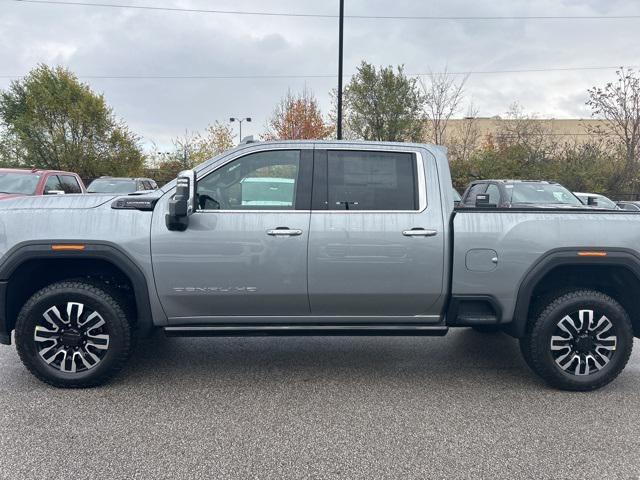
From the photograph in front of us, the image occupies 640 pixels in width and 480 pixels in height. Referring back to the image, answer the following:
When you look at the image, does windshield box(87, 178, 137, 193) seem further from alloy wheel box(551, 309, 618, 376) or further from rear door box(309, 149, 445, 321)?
alloy wheel box(551, 309, 618, 376)

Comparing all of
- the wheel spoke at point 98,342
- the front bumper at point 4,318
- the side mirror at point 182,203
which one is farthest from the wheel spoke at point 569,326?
the front bumper at point 4,318

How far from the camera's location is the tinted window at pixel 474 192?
10735 mm

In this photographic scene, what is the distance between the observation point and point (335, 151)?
3824 millimetres

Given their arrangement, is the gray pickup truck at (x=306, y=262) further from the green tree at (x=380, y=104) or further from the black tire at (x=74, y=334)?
the green tree at (x=380, y=104)

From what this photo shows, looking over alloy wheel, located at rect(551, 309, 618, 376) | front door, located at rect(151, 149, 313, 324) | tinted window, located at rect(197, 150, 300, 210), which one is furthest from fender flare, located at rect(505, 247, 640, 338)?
tinted window, located at rect(197, 150, 300, 210)

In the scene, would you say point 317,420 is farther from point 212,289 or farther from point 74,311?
point 74,311

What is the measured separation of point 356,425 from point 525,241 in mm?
1915

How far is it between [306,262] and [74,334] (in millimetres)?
1919

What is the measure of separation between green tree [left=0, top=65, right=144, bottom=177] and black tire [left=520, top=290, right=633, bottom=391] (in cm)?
2665

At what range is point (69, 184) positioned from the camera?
10.7 m

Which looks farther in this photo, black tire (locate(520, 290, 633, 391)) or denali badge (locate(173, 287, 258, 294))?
black tire (locate(520, 290, 633, 391))

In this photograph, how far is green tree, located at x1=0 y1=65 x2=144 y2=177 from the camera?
24969 mm

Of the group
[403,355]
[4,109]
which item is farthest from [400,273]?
[4,109]

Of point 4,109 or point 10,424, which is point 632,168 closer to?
point 10,424
